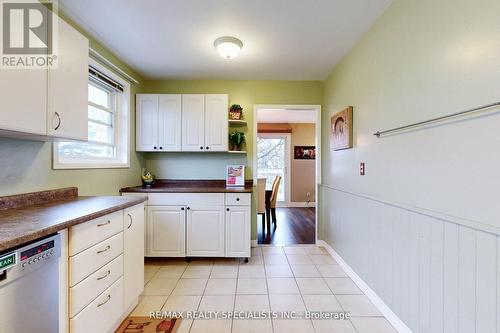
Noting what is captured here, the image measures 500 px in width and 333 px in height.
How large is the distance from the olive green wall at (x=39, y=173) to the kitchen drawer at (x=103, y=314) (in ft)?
2.85

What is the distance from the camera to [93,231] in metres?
1.40

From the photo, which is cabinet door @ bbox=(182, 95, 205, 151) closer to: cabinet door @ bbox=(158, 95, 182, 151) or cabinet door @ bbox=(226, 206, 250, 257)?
cabinet door @ bbox=(158, 95, 182, 151)

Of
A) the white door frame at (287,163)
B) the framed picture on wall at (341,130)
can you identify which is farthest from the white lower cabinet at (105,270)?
the white door frame at (287,163)

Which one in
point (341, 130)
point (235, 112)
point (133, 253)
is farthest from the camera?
point (235, 112)

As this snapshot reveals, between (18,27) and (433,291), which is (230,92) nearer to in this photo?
(18,27)

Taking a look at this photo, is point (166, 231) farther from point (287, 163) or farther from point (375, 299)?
point (287, 163)

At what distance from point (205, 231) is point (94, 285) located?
1.48 m

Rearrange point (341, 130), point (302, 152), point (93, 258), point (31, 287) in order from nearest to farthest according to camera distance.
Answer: point (31, 287)
point (93, 258)
point (341, 130)
point (302, 152)

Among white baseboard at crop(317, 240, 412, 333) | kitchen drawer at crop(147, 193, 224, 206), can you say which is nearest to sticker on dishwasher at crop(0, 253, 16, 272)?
kitchen drawer at crop(147, 193, 224, 206)

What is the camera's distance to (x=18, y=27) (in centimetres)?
125

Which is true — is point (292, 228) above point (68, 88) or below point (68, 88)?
below

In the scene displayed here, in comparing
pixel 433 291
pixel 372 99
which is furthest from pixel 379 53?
pixel 433 291

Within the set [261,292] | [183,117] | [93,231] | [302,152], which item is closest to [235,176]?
[183,117]

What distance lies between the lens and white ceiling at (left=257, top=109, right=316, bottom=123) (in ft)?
17.5
